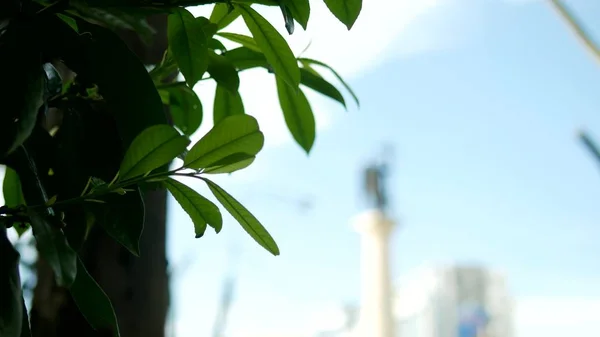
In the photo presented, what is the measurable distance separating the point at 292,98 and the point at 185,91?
0.21ft

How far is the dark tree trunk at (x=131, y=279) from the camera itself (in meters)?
0.66

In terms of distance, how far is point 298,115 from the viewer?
0.39 metres

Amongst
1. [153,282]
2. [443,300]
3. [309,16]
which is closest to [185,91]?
[309,16]

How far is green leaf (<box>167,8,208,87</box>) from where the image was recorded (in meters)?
0.29

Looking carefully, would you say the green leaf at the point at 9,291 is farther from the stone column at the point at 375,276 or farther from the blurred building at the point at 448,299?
the blurred building at the point at 448,299

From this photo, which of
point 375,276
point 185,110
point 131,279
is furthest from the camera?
point 375,276

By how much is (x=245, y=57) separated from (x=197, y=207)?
10 cm

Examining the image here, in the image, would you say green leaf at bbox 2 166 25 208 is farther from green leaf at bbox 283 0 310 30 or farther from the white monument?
the white monument

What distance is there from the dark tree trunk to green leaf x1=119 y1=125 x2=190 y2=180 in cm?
43

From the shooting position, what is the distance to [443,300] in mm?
9844

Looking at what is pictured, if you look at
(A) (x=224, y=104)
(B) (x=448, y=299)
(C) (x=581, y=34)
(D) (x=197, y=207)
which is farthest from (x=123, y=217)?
(B) (x=448, y=299)

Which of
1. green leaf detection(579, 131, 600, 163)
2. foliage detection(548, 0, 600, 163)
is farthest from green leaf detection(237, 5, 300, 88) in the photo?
green leaf detection(579, 131, 600, 163)

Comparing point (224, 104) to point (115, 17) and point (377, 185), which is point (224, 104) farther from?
point (377, 185)

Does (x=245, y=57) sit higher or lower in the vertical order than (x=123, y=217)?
higher
